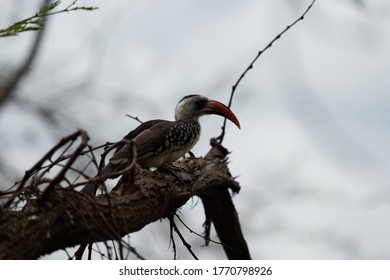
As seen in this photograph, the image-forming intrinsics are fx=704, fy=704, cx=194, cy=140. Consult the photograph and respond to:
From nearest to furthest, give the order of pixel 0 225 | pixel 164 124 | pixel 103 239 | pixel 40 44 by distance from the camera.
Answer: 1. pixel 0 225
2. pixel 103 239
3. pixel 164 124
4. pixel 40 44

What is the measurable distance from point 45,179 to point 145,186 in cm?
90

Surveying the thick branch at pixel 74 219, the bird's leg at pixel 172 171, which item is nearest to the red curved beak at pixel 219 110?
the bird's leg at pixel 172 171

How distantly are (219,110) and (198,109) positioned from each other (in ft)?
0.63

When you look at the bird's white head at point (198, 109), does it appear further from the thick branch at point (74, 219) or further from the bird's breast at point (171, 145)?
the thick branch at point (74, 219)

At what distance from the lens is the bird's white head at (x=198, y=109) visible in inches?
230

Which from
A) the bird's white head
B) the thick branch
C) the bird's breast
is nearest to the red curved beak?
the bird's white head

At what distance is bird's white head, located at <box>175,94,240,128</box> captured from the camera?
584 cm

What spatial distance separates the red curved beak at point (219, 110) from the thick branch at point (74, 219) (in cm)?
211

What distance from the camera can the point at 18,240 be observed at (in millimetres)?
2805

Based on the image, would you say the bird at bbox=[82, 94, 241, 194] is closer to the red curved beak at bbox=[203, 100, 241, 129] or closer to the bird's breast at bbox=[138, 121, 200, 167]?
the bird's breast at bbox=[138, 121, 200, 167]

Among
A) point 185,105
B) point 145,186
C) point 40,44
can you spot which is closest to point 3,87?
point 40,44

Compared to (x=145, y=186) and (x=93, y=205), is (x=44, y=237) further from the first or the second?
(x=145, y=186)

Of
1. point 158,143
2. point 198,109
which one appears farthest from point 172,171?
point 198,109

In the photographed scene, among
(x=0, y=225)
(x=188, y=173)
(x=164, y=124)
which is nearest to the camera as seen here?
(x=0, y=225)
